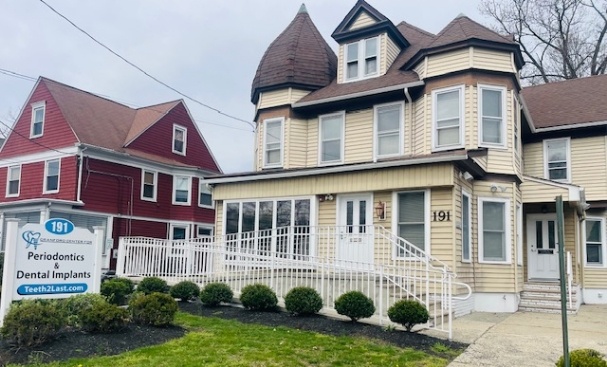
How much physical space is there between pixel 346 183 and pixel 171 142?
1614cm

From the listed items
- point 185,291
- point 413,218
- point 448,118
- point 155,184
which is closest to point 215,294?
point 185,291

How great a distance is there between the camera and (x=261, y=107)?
1764 cm

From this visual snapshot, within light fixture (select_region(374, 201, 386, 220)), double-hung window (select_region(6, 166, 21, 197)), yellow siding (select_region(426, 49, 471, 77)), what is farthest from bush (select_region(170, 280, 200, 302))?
double-hung window (select_region(6, 166, 21, 197))

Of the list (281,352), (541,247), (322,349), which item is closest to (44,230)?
(281,352)

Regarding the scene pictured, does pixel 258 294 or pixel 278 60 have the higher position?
pixel 278 60

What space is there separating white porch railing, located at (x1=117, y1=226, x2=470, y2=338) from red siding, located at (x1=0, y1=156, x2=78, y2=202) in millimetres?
8171

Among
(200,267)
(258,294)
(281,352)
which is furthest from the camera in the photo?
(200,267)

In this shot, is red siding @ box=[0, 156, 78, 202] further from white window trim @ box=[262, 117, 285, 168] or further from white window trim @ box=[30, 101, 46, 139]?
white window trim @ box=[262, 117, 285, 168]

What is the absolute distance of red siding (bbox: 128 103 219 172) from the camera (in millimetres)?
25331

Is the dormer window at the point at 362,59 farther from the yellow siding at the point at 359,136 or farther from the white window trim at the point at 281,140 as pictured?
the white window trim at the point at 281,140

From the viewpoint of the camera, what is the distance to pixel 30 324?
629cm

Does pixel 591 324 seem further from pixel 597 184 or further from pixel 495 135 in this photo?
pixel 597 184

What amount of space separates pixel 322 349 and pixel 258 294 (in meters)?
2.96

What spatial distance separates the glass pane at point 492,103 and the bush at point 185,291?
8.60 m
